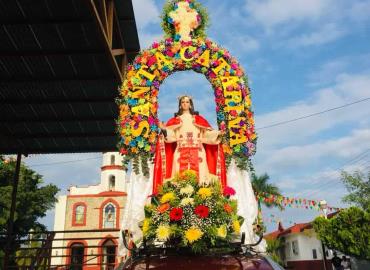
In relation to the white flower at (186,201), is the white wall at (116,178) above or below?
above

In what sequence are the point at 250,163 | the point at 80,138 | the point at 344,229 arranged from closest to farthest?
1. the point at 250,163
2. the point at 80,138
3. the point at 344,229

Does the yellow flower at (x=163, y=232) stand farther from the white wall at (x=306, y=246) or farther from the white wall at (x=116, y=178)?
the white wall at (x=116, y=178)

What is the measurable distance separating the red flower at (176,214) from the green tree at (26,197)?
2683 cm

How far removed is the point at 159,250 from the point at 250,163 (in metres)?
4.93

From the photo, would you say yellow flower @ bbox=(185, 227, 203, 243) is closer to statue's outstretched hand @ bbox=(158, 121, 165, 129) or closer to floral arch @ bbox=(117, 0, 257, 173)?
statue's outstretched hand @ bbox=(158, 121, 165, 129)

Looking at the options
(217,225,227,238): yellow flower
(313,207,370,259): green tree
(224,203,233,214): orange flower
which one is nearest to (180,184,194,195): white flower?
(224,203,233,214): orange flower

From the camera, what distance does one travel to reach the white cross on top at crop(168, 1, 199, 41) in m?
9.57

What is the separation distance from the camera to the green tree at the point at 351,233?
16297mm

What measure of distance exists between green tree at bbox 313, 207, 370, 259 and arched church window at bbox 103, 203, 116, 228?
21988 mm

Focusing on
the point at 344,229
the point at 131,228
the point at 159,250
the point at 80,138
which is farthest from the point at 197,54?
the point at 344,229

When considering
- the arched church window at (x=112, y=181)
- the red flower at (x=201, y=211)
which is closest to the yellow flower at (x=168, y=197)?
the red flower at (x=201, y=211)

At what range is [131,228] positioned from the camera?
25.2 ft

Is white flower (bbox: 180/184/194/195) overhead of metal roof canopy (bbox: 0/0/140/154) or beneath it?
beneath

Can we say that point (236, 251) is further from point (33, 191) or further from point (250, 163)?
point (33, 191)
